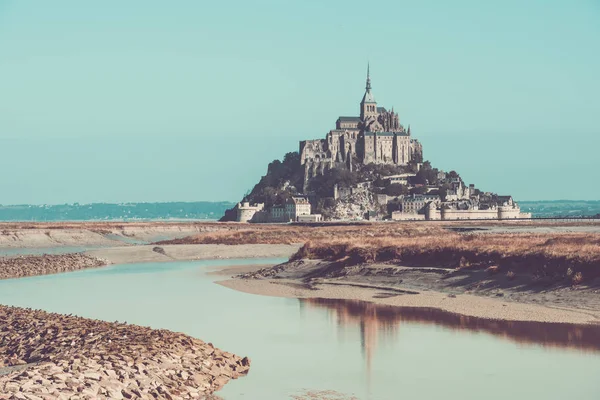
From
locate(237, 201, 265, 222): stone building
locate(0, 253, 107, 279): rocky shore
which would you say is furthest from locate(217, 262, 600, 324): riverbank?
locate(237, 201, 265, 222): stone building

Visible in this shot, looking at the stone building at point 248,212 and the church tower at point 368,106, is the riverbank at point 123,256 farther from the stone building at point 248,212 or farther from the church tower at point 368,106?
the church tower at point 368,106

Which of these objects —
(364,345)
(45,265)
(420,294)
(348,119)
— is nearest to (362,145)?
(348,119)

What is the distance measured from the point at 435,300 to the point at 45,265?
20584mm

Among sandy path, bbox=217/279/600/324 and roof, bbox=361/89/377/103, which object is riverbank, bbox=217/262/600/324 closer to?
sandy path, bbox=217/279/600/324

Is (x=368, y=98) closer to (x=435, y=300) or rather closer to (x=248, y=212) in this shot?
(x=248, y=212)

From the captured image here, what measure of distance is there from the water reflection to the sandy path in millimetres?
548

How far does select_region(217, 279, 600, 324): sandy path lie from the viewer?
19219 mm

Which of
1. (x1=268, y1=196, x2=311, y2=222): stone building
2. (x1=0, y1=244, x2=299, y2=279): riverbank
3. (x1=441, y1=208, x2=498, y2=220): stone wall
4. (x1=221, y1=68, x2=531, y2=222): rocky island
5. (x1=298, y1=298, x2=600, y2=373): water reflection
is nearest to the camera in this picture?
(x1=298, y1=298, x2=600, y2=373): water reflection

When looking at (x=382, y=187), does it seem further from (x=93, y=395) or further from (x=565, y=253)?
(x=93, y=395)

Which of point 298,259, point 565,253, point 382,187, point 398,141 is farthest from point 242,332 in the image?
point 398,141

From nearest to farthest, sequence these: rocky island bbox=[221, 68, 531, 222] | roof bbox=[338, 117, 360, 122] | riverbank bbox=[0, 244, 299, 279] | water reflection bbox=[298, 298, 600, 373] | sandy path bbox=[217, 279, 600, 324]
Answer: water reflection bbox=[298, 298, 600, 373], sandy path bbox=[217, 279, 600, 324], riverbank bbox=[0, 244, 299, 279], rocky island bbox=[221, 68, 531, 222], roof bbox=[338, 117, 360, 122]

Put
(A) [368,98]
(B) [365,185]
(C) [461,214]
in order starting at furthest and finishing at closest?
(A) [368,98] < (B) [365,185] < (C) [461,214]

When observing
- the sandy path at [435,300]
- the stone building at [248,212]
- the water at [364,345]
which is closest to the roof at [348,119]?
the stone building at [248,212]

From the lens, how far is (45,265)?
3753 centimetres
